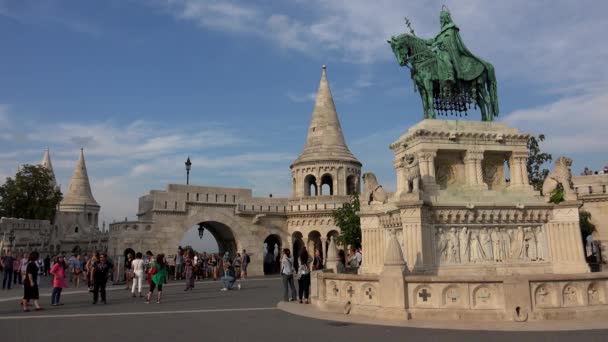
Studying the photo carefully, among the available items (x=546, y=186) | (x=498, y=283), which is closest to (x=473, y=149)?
(x=546, y=186)

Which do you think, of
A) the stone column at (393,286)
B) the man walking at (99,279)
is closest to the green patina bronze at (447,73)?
the stone column at (393,286)

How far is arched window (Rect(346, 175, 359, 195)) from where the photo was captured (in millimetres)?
36250

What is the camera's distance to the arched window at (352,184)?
119 ft

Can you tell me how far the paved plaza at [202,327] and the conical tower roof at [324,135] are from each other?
2411cm

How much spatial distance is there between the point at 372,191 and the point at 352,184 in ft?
77.0

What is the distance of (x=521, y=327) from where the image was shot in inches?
295

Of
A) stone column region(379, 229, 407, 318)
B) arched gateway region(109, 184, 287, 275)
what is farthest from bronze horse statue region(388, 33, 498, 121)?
arched gateway region(109, 184, 287, 275)

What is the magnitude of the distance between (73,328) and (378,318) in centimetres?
540

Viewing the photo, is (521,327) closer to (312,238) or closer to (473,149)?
(473,149)

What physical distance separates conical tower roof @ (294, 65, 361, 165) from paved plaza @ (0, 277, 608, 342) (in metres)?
24.1

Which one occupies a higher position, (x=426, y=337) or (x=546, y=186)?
(x=546, y=186)

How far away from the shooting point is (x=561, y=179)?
11883 millimetres

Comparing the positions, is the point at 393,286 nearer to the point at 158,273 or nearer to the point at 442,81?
the point at 442,81

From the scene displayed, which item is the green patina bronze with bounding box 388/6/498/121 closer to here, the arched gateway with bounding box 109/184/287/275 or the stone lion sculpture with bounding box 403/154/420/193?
the stone lion sculpture with bounding box 403/154/420/193
